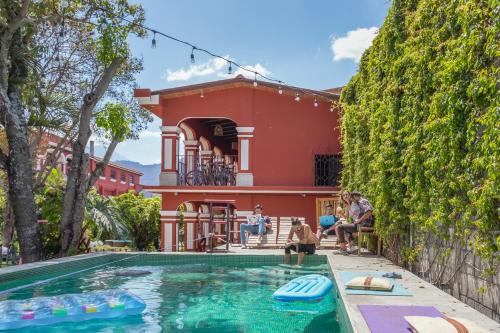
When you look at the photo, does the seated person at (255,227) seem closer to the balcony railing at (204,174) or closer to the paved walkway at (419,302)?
the balcony railing at (204,174)

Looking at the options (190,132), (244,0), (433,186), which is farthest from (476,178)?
(190,132)

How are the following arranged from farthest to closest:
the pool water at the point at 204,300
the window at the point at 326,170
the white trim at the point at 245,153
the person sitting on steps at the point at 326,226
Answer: the window at the point at 326,170 < the white trim at the point at 245,153 < the person sitting on steps at the point at 326,226 < the pool water at the point at 204,300

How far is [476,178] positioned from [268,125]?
1315 cm

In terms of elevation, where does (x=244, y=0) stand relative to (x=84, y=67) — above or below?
above

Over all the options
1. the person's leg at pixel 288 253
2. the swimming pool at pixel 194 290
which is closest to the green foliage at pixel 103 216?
the swimming pool at pixel 194 290

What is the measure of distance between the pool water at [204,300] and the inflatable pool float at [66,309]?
130 millimetres

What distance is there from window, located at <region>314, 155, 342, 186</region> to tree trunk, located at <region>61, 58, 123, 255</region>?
28.8ft

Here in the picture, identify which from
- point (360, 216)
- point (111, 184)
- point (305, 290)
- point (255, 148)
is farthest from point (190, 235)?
point (111, 184)

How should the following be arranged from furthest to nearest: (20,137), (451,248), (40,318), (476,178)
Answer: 1. (20,137)
2. (451,248)
3. (40,318)
4. (476,178)

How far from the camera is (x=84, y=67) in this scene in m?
16.3

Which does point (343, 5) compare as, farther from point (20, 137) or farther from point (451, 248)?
point (451, 248)

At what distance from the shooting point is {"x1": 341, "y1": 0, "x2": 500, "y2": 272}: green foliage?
4496 millimetres

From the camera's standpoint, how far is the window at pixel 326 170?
58.7 feet


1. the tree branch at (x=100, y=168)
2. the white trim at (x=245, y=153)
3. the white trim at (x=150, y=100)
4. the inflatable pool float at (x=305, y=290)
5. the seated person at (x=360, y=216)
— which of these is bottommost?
the inflatable pool float at (x=305, y=290)
